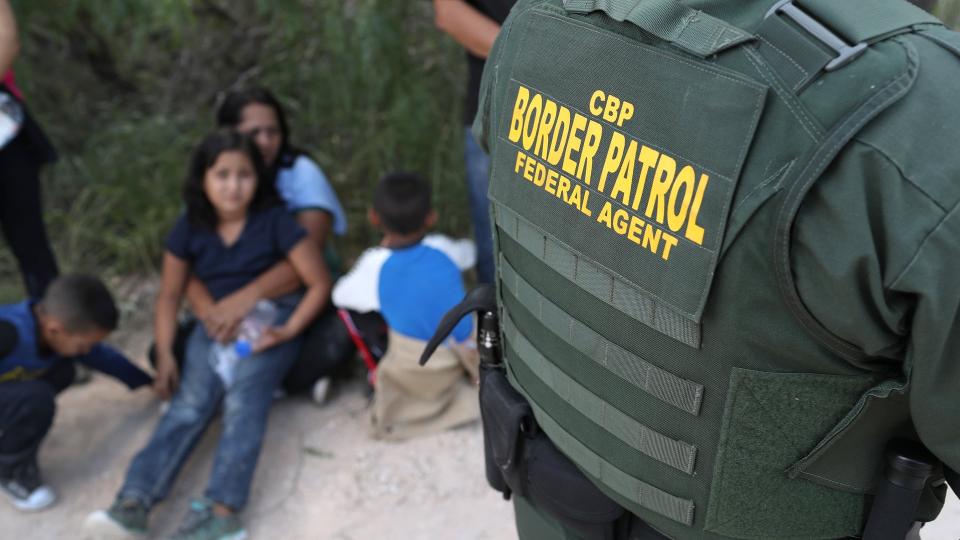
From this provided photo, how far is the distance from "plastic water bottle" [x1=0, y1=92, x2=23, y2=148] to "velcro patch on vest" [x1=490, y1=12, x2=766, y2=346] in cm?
218

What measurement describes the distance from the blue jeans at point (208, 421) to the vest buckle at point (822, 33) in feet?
7.03

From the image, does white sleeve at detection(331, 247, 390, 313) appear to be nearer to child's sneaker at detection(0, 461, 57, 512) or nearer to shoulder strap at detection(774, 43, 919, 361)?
child's sneaker at detection(0, 461, 57, 512)

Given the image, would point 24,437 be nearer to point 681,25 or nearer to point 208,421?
point 208,421

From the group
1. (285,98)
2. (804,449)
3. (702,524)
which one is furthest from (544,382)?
(285,98)

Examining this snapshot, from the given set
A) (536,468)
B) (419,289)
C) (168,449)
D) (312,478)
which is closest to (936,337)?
(536,468)

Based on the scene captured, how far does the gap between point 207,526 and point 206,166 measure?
119 centimetres

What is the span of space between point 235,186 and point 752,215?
91.6 inches

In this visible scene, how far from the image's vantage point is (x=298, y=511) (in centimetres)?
268

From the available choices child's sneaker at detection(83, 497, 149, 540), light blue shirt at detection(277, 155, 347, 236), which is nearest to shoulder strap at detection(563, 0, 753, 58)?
child's sneaker at detection(83, 497, 149, 540)

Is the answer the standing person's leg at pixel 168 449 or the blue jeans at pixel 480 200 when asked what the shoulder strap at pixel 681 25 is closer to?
the blue jeans at pixel 480 200

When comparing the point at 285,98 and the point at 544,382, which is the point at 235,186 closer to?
the point at 285,98

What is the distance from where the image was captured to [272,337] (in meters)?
2.98

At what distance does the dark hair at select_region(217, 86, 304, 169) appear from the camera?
10.9 ft

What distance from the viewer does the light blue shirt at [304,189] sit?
3.30 metres
